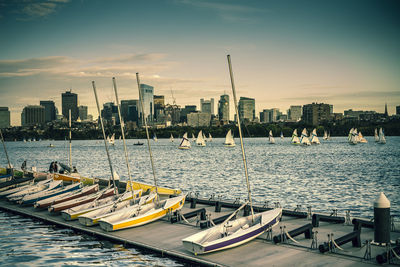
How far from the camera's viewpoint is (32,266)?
2062 centimetres

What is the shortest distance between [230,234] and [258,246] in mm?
1474

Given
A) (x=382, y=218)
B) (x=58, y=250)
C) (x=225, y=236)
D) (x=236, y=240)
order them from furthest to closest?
1. (x=58, y=250)
2. (x=225, y=236)
3. (x=236, y=240)
4. (x=382, y=218)

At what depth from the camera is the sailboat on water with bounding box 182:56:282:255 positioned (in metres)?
18.5

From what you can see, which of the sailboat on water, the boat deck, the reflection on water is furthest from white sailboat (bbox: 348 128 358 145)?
the reflection on water

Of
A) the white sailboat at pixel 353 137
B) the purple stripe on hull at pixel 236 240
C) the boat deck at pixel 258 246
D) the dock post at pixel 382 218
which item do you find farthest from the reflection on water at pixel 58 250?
the white sailboat at pixel 353 137

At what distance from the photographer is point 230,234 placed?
20109 millimetres

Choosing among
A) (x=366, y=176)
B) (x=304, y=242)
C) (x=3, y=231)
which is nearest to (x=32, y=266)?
(x=3, y=231)

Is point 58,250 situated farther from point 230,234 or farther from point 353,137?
point 353,137

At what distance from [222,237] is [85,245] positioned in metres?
8.60

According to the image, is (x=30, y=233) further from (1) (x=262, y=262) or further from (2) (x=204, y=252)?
(1) (x=262, y=262)

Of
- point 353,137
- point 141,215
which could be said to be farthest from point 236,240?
point 353,137

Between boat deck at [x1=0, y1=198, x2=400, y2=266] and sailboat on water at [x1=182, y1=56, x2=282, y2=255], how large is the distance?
1.20 feet

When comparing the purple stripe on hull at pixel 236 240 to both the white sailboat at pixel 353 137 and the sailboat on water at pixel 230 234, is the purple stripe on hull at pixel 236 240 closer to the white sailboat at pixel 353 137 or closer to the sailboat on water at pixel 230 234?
the sailboat on water at pixel 230 234

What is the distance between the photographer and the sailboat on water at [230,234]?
728 inches
